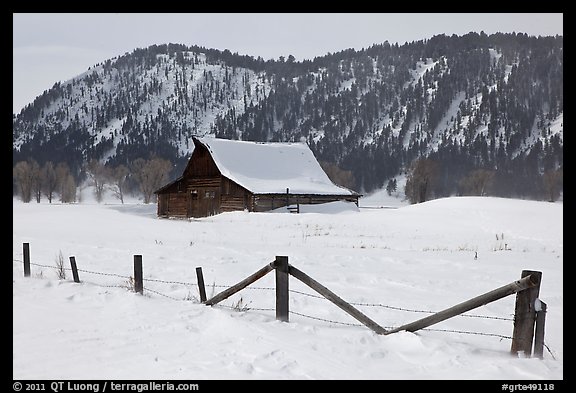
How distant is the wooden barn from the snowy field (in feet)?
71.3

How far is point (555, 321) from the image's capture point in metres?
7.66

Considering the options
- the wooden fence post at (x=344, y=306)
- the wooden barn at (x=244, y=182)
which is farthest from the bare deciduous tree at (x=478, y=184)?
the wooden fence post at (x=344, y=306)

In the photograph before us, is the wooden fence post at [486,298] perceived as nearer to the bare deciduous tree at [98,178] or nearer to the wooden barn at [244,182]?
the wooden barn at [244,182]

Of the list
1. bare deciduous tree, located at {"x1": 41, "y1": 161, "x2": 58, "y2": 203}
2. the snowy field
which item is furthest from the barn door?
bare deciduous tree, located at {"x1": 41, "y1": 161, "x2": 58, "y2": 203}

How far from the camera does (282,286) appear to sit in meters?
7.14

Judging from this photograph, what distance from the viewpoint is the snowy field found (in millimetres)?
5352

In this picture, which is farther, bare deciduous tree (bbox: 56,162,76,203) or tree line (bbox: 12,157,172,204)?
bare deciduous tree (bbox: 56,162,76,203)

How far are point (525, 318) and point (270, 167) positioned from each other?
3917cm

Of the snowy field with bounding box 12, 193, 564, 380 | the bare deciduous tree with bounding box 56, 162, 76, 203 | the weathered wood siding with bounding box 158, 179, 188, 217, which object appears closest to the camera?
the snowy field with bounding box 12, 193, 564, 380

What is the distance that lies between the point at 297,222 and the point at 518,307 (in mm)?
24068

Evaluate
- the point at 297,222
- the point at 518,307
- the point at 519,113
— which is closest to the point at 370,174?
the point at 519,113

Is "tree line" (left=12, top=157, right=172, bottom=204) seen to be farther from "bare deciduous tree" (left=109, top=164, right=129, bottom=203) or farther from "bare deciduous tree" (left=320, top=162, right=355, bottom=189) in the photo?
"bare deciduous tree" (left=320, top=162, right=355, bottom=189)

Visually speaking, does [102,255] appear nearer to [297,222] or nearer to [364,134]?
[297,222]
